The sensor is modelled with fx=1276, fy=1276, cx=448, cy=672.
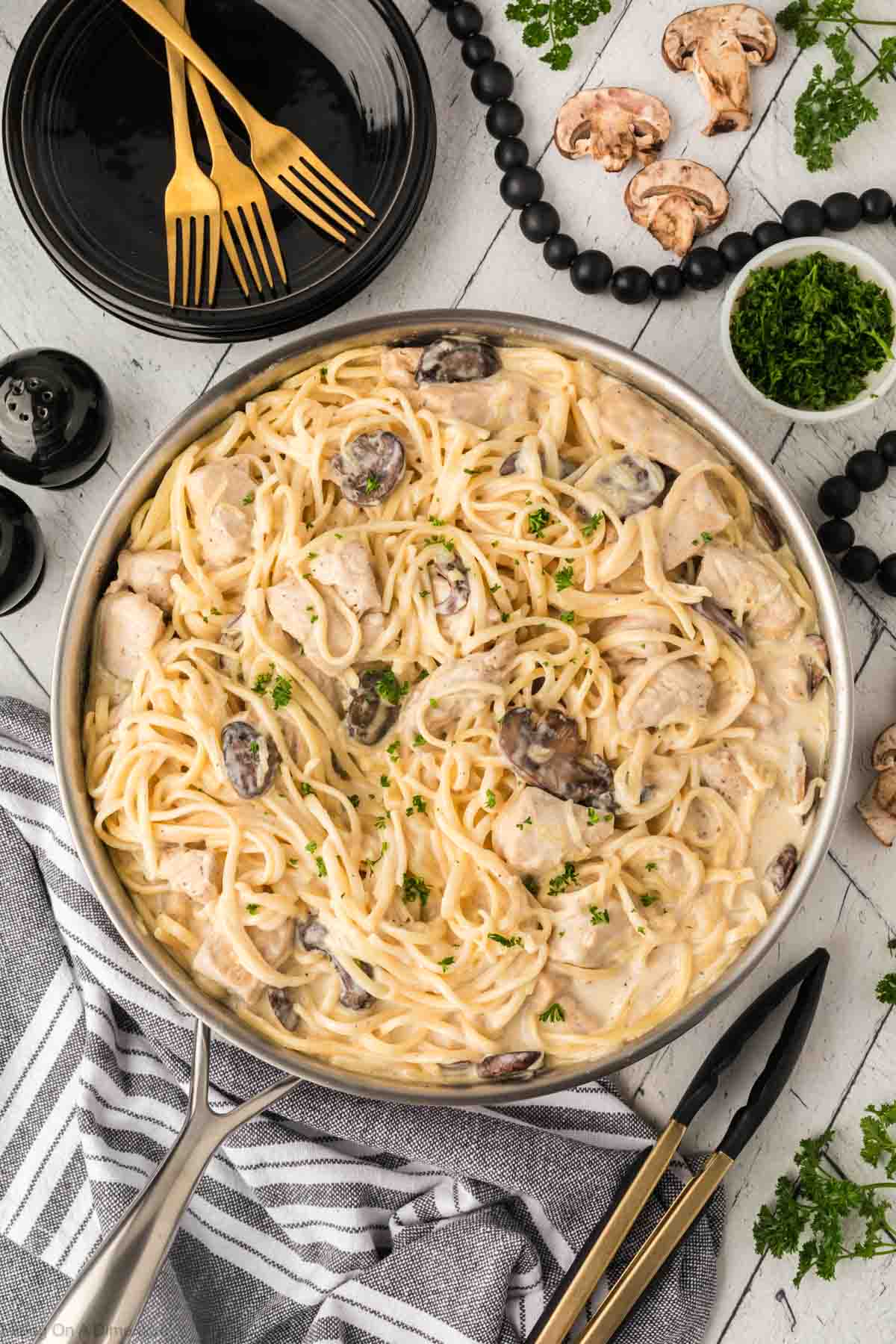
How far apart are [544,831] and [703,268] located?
177 cm

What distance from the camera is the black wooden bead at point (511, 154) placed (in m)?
3.85

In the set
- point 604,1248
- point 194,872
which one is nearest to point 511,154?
point 194,872

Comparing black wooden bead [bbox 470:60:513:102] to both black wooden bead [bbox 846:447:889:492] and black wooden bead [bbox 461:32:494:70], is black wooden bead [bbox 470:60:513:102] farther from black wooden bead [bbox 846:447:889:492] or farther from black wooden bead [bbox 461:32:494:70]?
black wooden bead [bbox 846:447:889:492]

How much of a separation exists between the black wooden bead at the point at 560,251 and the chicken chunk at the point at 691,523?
3.09 feet

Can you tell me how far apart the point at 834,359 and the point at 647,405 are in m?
0.66

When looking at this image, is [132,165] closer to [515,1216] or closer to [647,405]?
[647,405]

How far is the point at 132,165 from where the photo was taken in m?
3.79

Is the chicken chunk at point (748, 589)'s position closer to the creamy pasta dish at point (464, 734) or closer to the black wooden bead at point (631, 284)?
the creamy pasta dish at point (464, 734)

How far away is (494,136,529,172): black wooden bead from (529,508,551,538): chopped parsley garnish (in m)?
1.27

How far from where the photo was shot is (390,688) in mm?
3287

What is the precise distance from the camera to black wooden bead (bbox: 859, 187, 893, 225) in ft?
12.5

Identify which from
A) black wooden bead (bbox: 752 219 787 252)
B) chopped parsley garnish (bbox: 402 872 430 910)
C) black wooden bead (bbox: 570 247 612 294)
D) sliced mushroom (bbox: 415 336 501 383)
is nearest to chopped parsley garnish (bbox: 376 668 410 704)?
chopped parsley garnish (bbox: 402 872 430 910)

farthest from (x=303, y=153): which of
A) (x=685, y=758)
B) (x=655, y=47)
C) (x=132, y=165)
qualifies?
(x=685, y=758)

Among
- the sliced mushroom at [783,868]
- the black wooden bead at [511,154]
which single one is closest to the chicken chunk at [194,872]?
the sliced mushroom at [783,868]
